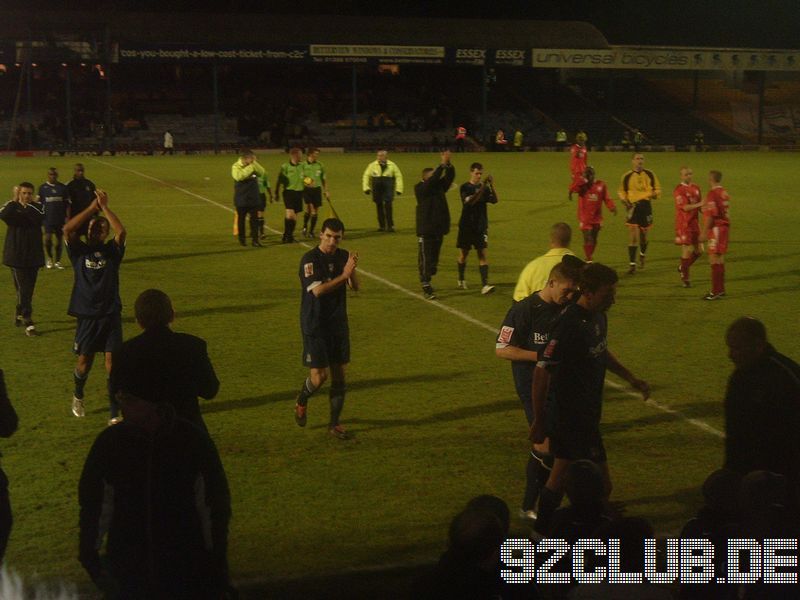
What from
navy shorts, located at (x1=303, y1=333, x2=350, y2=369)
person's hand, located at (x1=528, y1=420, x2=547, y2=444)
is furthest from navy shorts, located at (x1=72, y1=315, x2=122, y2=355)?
person's hand, located at (x1=528, y1=420, x2=547, y2=444)

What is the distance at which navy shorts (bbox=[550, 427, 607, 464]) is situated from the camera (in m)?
6.88

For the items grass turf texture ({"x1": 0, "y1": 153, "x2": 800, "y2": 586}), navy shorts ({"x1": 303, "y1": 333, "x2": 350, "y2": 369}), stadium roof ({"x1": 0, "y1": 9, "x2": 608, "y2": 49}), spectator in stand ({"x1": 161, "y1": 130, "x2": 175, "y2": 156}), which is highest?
stadium roof ({"x1": 0, "y1": 9, "x2": 608, "y2": 49})

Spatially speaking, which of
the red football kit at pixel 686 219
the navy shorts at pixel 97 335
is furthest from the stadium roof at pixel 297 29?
the navy shorts at pixel 97 335

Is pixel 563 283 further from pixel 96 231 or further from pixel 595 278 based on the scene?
pixel 96 231

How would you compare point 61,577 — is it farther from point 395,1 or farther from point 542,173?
point 395,1

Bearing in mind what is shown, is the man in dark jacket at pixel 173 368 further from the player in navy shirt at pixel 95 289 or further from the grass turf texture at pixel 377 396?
the player in navy shirt at pixel 95 289

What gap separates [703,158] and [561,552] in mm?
53670

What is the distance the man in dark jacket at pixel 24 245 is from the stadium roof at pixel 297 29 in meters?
52.4

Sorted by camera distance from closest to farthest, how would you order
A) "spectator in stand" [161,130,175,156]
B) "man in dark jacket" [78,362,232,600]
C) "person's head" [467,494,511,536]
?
1. "person's head" [467,494,511,536]
2. "man in dark jacket" [78,362,232,600]
3. "spectator in stand" [161,130,175,156]

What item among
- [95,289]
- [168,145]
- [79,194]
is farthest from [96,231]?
[168,145]

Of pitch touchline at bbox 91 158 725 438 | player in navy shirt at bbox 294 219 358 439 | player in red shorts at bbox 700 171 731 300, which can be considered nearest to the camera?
player in navy shirt at bbox 294 219 358 439

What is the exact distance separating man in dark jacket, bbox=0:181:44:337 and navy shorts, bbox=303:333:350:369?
6010 millimetres

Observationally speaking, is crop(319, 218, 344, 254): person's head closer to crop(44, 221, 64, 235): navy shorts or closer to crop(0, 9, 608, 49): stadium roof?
crop(44, 221, 64, 235): navy shorts

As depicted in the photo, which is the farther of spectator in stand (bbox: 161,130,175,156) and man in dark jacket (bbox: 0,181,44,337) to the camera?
spectator in stand (bbox: 161,130,175,156)
